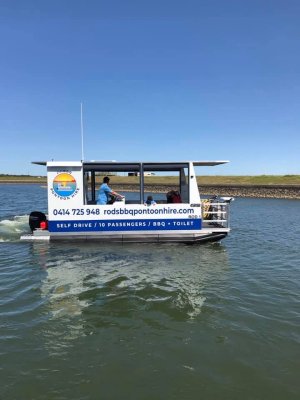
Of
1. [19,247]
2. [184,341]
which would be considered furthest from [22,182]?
[184,341]

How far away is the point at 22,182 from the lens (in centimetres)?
13150

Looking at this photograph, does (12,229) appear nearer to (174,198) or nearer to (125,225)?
(125,225)

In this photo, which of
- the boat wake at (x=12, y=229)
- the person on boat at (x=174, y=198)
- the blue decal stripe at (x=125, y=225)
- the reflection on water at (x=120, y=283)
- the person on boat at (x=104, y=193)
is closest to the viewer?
the reflection on water at (x=120, y=283)

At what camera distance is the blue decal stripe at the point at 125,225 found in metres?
14.3

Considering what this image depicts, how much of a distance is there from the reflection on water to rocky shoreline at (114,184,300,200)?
45.5 meters

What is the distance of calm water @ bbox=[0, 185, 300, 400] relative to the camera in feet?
16.2

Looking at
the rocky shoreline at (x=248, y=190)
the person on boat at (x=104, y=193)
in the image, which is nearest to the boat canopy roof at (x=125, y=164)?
Answer: the person on boat at (x=104, y=193)

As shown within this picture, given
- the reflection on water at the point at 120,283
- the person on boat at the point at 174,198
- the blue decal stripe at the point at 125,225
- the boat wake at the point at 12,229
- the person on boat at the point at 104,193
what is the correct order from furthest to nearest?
the boat wake at the point at 12,229
the person on boat at the point at 174,198
the person on boat at the point at 104,193
the blue decal stripe at the point at 125,225
the reflection on water at the point at 120,283

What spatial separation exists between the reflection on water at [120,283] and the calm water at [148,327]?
0.03m

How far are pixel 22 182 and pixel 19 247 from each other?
125018 millimetres

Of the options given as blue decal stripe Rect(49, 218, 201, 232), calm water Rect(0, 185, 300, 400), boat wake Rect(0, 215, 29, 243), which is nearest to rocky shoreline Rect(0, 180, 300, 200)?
boat wake Rect(0, 215, 29, 243)

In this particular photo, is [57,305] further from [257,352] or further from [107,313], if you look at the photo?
[257,352]

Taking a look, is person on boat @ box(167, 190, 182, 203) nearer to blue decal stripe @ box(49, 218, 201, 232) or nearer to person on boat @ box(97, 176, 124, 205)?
blue decal stripe @ box(49, 218, 201, 232)

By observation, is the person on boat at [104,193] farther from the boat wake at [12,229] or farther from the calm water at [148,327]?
the boat wake at [12,229]
